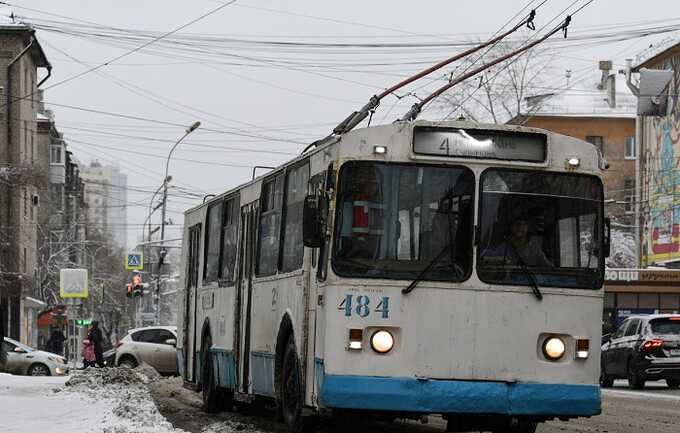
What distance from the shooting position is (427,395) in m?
13.0

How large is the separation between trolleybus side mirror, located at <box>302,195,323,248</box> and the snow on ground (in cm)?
320

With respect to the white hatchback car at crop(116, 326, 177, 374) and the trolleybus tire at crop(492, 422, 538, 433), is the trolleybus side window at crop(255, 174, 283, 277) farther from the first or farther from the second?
the white hatchback car at crop(116, 326, 177, 374)

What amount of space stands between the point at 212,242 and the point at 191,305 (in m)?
2.33

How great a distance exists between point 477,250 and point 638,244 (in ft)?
196

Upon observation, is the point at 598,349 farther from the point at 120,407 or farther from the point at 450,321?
the point at 120,407

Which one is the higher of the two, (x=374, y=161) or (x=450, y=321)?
(x=374, y=161)

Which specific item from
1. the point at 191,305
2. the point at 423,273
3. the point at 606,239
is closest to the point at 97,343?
the point at 191,305

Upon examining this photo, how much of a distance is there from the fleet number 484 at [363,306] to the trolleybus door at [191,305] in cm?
987

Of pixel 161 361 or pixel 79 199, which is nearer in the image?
pixel 161 361

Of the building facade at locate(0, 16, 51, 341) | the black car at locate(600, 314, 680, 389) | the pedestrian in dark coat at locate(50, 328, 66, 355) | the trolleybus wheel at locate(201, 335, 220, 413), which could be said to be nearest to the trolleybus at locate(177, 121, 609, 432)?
the trolleybus wheel at locate(201, 335, 220, 413)

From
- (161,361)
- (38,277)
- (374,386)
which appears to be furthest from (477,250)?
(38,277)

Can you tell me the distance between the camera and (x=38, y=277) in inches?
3290

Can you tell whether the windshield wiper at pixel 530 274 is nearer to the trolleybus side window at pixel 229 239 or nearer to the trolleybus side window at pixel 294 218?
the trolleybus side window at pixel 294 218

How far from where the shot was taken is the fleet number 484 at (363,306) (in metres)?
13.1
